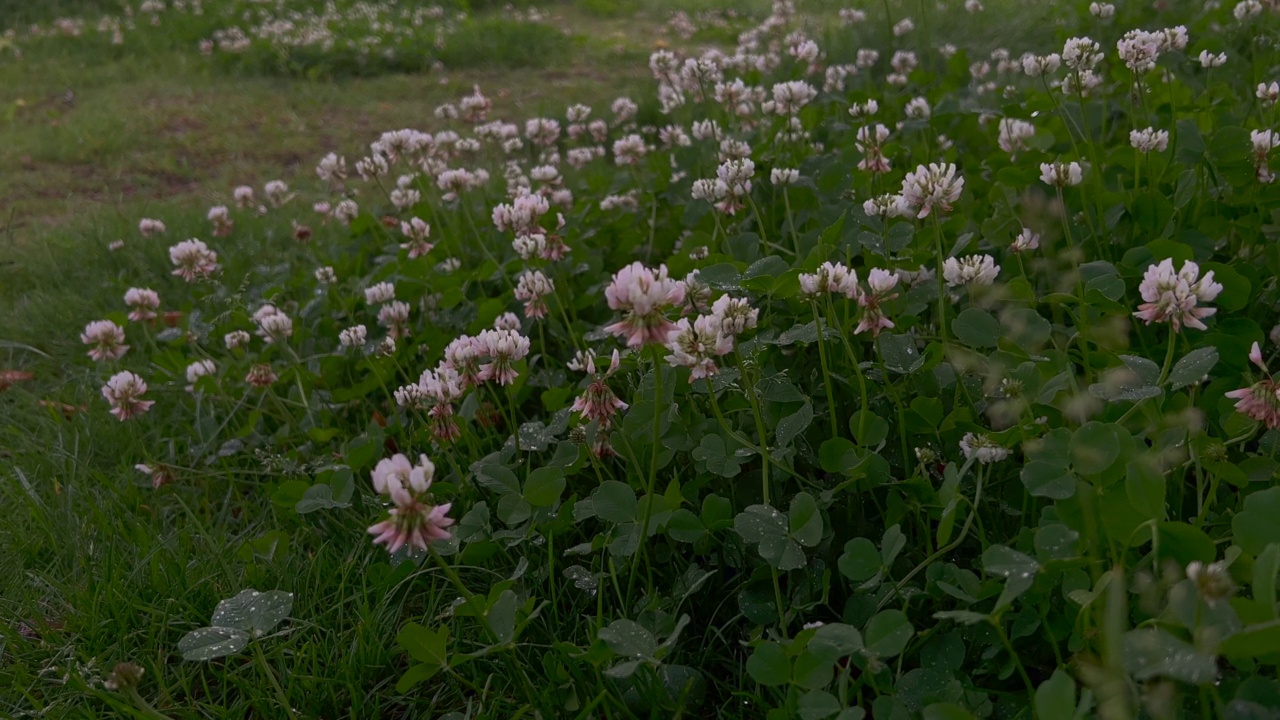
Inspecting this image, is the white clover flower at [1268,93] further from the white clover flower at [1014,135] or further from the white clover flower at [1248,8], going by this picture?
the white clover flower at [1248,8]

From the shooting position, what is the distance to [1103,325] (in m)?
1.83

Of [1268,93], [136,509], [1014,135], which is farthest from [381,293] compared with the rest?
[1268,93]

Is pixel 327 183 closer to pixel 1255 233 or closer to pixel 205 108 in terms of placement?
pixel 205 108

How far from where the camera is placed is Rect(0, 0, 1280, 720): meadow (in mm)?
1297

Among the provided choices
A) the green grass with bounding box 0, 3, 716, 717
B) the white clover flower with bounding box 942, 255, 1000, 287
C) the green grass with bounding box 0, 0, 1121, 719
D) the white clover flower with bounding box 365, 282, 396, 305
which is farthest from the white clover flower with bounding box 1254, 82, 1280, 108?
the white clover flower with bounding box 365, 282, 396, 305

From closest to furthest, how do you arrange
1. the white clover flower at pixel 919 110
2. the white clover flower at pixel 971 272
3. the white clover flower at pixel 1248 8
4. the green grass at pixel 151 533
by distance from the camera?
the green grass at pixel 151 533 → the white clover flower at pixel 971 272 → the white clover flower at pixel 1248 8 → the white clover flower at pixel 919 110

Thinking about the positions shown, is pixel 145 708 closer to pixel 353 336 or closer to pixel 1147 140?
pixel 353 336

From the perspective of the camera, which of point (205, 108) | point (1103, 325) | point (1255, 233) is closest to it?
point (1103, 325)

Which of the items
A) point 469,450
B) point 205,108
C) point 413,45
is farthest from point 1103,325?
point 413,45

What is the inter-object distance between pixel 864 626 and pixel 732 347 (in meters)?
0.48

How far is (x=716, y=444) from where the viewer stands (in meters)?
1.65

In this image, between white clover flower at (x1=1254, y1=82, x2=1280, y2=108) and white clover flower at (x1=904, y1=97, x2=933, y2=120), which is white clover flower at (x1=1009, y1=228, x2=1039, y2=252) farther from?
white clover flower at (x1=904, y1=97, x2=933, y2=120)

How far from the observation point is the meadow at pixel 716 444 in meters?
1.30

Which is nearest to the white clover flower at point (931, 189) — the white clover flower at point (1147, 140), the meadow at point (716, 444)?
the meadow at point (716, 444)
